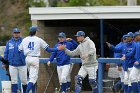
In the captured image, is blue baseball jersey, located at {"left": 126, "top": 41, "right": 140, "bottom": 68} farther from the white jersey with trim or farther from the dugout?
the dugout

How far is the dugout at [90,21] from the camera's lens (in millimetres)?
18594

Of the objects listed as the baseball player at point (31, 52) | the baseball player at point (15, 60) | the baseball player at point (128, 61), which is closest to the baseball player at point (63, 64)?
the baseball player at point (15, 60)

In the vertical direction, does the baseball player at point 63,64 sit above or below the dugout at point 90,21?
below

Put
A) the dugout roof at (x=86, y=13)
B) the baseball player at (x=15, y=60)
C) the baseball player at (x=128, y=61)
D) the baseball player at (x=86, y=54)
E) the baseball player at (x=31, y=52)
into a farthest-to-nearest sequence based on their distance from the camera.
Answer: the dugout roof at (x=86, y=13) → the baseball player at (x=15, y=60) → the baseball player at (x=128, y=61) → the baseball player at (x=31, y=52) → the baseball player at (x=86, y=54)

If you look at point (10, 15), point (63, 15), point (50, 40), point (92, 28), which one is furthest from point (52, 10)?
point (10, 15)

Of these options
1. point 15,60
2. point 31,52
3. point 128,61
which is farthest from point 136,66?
point 15,60

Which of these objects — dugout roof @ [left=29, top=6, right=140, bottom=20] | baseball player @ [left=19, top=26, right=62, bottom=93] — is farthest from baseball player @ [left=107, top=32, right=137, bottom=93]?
dugout roof @ [left=29, top=6, right=140, bottom=20]

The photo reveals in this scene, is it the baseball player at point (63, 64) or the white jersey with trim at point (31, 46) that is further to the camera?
the baseball player at point (63, 64)

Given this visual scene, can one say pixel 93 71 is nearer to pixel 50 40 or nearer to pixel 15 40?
pixel 15 40

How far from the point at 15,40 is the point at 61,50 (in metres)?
1.37

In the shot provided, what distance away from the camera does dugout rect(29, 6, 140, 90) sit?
61.0ft

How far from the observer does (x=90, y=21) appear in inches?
823

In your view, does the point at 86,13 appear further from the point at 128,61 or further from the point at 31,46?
the point at 31,46

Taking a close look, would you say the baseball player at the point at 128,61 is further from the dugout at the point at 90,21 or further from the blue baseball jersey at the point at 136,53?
the dugout at the point at 90,21
